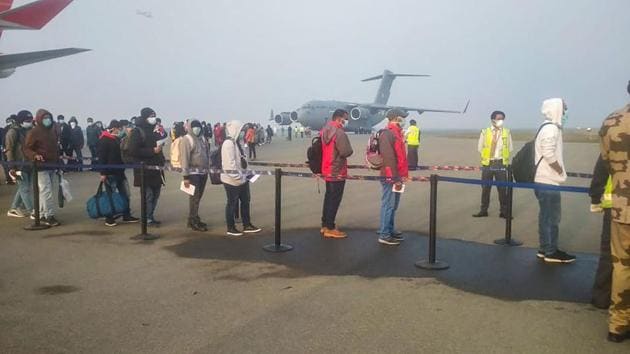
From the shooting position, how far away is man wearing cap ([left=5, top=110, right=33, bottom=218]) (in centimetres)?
913

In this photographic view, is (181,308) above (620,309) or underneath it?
underneath

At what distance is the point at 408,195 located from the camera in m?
12.2

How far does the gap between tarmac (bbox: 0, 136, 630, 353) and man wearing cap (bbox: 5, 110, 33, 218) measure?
617 mm

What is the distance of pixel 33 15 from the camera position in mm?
15047

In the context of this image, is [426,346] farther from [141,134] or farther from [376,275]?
[141,134]

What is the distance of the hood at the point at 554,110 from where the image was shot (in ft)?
20.1

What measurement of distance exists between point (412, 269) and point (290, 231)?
2.71 m

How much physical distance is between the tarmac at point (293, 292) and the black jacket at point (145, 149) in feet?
2.84

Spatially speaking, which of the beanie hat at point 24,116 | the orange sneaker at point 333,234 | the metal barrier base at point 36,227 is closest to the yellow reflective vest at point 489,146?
the orange sneaker at point 333,234

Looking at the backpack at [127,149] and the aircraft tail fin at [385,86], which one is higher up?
the aircraft tail fin at [385,86]

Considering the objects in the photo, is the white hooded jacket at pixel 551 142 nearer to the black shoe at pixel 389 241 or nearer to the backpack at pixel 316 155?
the black shoe at pixel 389 241

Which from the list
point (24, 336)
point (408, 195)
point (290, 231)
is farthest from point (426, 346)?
point (408, 195)

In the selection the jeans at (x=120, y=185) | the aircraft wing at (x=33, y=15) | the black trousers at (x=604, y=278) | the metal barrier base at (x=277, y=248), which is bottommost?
the metal barrier base at (x=277, y=248)

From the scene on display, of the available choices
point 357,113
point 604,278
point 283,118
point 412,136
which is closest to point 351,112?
point 357,113
